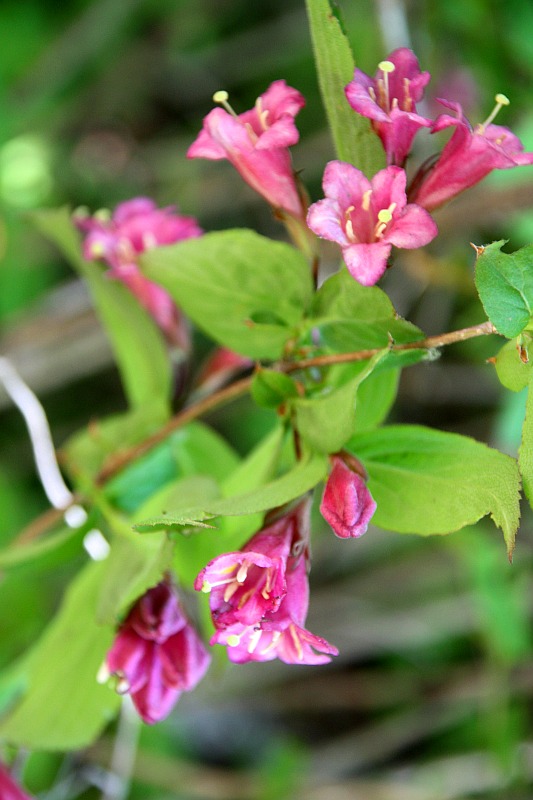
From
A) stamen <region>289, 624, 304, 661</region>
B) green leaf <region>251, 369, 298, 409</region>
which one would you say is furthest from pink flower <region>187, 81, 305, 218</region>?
stamen <region>289, 624, 304, 661</region>

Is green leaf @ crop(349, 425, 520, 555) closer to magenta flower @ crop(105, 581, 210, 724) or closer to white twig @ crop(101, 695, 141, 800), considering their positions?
magenta flower @ crop(105, 581, 210, 724)

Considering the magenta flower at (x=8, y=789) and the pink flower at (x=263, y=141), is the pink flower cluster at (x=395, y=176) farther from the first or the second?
the magenta flower at (x=8, y=789)

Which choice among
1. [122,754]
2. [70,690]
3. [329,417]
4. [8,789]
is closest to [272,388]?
[329,417]

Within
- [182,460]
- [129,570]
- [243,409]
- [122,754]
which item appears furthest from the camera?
[243,409]

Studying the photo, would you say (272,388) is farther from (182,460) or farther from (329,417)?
(182,460)

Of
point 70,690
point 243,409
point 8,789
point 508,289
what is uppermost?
point 508,289

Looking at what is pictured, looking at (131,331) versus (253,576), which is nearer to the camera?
(253,576)

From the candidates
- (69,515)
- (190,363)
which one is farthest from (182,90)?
(69,515)

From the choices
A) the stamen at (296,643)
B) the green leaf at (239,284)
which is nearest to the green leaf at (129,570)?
the stamen at (296,643)
